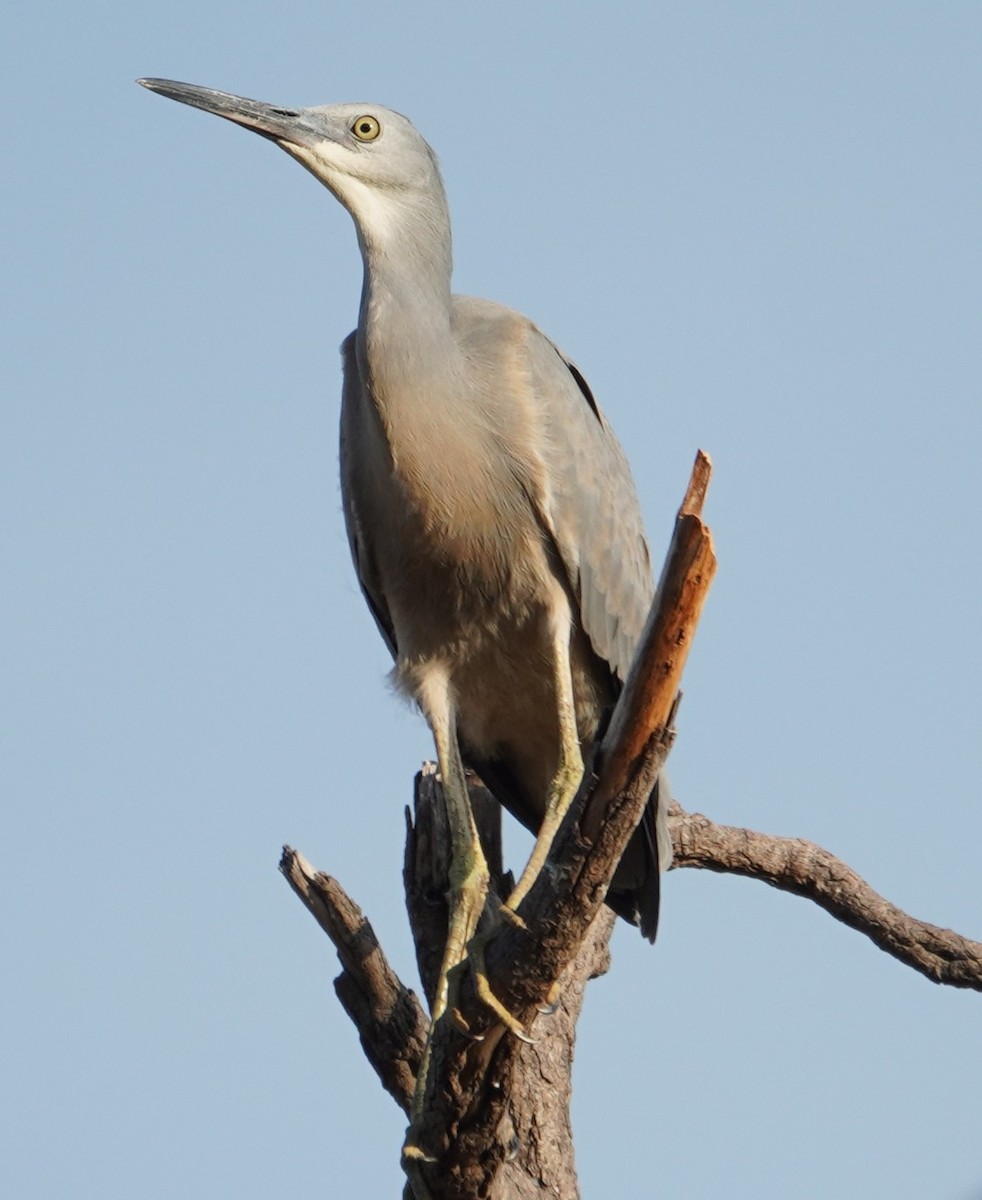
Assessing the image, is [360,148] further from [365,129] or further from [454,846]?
[454,846]

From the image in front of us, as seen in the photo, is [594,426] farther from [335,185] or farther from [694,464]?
[694,464]

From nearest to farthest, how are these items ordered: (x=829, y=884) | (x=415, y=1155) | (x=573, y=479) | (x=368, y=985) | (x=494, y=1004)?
(x=494, y=1004) < (x=415, y=1155) < (x=368, y=985) < (x=573, y=479) < (x=829, y=884)

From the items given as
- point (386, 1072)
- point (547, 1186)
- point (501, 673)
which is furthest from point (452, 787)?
point (547, 1186)

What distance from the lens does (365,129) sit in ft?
17.2

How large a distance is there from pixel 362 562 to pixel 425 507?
18.2 inches

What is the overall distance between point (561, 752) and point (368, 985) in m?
1.01

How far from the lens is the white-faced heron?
4.99 metres

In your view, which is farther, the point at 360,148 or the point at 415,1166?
the point at 360,148

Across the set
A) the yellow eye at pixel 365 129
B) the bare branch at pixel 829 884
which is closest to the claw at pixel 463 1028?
the bare branch at pixel 829 884

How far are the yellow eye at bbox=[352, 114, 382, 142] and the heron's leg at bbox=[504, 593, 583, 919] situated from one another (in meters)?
1.71

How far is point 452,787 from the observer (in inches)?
195

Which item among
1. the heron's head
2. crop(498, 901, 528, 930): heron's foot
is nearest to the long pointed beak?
the heron's head

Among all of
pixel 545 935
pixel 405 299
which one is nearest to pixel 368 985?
pixel 545 935

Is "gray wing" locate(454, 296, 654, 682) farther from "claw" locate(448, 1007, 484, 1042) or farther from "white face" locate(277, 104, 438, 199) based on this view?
"claw" locate(448, 1007, 484, 1042)
